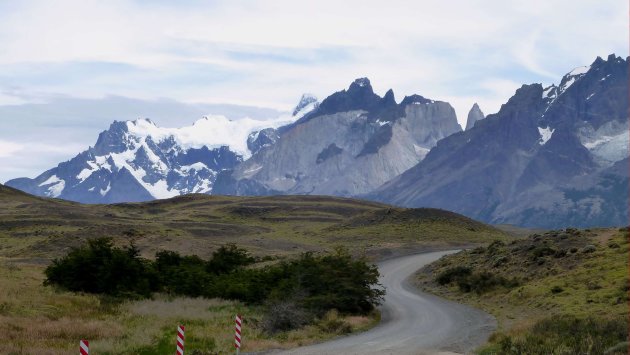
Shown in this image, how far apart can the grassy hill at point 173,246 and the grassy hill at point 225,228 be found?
0.18m

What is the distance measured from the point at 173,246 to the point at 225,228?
152 ft

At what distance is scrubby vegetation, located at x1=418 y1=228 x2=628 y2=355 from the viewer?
94.1 feet

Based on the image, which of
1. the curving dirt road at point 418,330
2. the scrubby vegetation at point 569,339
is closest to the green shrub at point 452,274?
the curving dirt road at point 418,330

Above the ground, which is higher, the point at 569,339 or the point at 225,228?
the point at 225,228

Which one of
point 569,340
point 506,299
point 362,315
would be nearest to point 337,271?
point 362,315

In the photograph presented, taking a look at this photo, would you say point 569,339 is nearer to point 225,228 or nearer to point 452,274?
point 452,274

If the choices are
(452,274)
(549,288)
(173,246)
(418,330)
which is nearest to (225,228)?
(173,246)

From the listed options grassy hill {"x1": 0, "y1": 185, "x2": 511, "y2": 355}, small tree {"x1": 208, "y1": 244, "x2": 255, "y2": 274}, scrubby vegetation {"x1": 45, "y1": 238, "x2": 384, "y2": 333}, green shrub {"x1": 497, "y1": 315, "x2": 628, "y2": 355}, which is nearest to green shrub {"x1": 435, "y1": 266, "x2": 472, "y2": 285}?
scrubby vegetation {"x1": 45, "y1": 238, "x2": 384, "y2": 333}

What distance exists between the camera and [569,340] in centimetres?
2786

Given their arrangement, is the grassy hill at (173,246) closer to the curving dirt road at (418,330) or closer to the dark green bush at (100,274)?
the dark green bush at (100,274)

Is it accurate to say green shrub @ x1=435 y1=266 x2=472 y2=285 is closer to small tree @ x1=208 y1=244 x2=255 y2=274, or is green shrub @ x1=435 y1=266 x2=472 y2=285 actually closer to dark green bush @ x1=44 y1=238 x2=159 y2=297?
small tree @ x1=208 y1=244 x2=255 y2=274

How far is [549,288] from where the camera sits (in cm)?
4653

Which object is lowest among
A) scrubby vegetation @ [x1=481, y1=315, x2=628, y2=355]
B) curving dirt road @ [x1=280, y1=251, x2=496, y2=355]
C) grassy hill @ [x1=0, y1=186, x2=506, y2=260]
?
curving dirt road @ [x1=280, y1=251, x2=496, y2=355]

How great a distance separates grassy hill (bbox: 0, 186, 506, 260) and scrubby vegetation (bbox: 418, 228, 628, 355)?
3176cm
